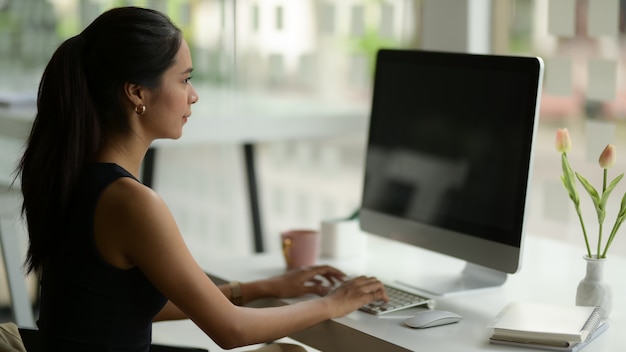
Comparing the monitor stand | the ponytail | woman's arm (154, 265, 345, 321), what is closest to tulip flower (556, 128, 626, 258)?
the monitor stand

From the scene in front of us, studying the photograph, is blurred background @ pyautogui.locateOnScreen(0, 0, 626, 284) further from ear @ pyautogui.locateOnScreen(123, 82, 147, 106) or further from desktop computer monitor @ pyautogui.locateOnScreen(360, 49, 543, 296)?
ear @ pyautogui.locateOnScreen(123, 82, 147, 106)

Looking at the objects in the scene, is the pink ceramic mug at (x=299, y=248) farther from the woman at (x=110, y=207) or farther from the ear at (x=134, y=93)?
the ear at (x=134, y=93)

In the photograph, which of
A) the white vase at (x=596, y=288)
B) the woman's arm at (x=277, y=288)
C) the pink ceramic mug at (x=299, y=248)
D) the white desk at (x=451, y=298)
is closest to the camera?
the white desk at (x=451, y=298)

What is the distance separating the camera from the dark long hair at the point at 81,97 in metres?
1.57

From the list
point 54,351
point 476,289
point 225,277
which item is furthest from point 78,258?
point 476,289

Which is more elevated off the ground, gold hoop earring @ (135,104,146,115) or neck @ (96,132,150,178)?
gold hoop earring @ (135,104,146,115)

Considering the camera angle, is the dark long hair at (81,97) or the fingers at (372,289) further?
the fingers at (372,289)

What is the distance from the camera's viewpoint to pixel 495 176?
6.17 ft

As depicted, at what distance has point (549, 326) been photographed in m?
1.61

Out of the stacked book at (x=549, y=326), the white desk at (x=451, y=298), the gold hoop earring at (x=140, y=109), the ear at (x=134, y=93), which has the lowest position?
the white desk at (x=451, y=298)

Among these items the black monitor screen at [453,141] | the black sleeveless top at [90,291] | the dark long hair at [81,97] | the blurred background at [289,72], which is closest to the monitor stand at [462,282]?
the black monitor screen at [453,141]

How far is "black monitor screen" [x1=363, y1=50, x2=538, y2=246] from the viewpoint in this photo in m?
1.85

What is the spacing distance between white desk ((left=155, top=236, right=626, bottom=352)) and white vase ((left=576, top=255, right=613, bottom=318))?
0.04 meters

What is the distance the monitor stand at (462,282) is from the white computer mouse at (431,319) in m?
0.20
